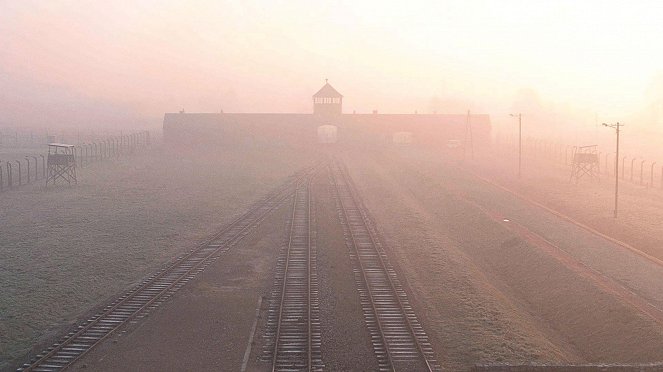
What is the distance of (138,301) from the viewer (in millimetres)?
18328

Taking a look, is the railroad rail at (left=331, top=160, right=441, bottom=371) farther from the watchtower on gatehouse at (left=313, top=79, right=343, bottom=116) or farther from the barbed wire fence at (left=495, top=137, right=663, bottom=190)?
the watchtower on gatehouse at (left=313, top=79, right=343, bottom=116)

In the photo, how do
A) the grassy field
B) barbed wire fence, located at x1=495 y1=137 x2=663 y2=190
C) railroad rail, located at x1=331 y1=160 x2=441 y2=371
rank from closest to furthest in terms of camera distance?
railroad rail, located at x1=331 y1=160 x2=441 y2=371 → the grassy field → barbed wire fence, located at x1=495 y1=137 x2=663 y2=190

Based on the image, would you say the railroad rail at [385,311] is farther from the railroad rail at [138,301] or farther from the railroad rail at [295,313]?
the railroad rail at [138,301]

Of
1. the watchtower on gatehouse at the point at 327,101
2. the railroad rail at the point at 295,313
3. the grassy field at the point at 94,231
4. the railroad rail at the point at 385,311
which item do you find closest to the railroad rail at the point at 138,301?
the grassy field at the point at 94,231

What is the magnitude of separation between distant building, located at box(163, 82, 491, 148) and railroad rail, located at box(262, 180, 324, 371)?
65.6m

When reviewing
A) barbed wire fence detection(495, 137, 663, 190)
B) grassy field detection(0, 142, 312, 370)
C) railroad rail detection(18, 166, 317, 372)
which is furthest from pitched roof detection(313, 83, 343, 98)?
railroad rail detection(18, 166, 317, 372)

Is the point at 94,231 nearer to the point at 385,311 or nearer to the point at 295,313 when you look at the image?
the point at 295,313

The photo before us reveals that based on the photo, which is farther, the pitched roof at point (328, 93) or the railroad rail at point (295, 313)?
the pitched roof at point (328, 93)

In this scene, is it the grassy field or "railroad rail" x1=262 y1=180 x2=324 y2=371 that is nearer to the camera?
"railroad rail" x1=262 y1=180 x2=324 y2=371

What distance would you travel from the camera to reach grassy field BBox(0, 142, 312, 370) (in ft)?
59.1

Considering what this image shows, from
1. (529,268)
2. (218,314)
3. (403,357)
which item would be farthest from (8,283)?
(529,268)

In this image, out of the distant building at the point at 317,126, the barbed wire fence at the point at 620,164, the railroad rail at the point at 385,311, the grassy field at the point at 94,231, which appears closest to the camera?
the railroad rail at the point at 385,311

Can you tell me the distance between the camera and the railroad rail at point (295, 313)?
14156 mm

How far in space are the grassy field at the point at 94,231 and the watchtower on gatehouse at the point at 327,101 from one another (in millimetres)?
37034
